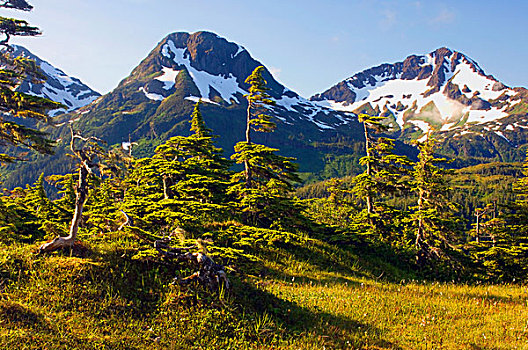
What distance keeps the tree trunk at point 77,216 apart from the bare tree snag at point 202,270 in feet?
6.68

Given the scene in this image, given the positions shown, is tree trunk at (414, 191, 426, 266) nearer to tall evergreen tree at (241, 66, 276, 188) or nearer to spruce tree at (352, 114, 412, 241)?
spruce tree at (352, 114, 412, 241)

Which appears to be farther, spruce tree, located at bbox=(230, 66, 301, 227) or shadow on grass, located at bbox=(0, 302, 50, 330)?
spruce tree, located at bbox=(230, 66, 301, 227)

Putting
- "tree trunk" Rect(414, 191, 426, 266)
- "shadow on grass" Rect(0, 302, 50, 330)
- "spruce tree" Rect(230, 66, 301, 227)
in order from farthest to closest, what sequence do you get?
"tree trunk" Rect(414, 191, 426, 266) → "spruce tree" Rect(230, 66, 301, 227) → "shadow on grass" Rect(0, 302, 50, 330)

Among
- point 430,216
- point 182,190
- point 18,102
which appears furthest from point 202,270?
point 430,216

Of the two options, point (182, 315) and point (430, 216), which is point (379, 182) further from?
point (182, 315)

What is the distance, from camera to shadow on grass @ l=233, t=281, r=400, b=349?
7637 mm

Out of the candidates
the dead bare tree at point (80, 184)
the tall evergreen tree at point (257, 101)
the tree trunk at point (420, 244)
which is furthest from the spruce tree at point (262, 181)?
the dead bare tree at point (80, 184)

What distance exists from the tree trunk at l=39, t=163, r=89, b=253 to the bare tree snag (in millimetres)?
2036

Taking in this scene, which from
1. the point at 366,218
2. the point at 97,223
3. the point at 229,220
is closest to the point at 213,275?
the point at 97,223

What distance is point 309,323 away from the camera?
8297 mm

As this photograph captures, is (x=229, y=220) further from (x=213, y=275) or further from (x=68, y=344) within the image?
(x=68, y=344)

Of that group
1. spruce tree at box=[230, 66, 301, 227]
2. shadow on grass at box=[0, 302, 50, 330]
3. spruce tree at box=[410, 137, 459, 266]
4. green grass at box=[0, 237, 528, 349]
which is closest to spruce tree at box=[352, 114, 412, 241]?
spruce tree at box=[410, 137, 459, 266]

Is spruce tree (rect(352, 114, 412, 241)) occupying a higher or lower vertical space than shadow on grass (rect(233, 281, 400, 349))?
higher

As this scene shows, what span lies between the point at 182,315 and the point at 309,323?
3.22 meters
